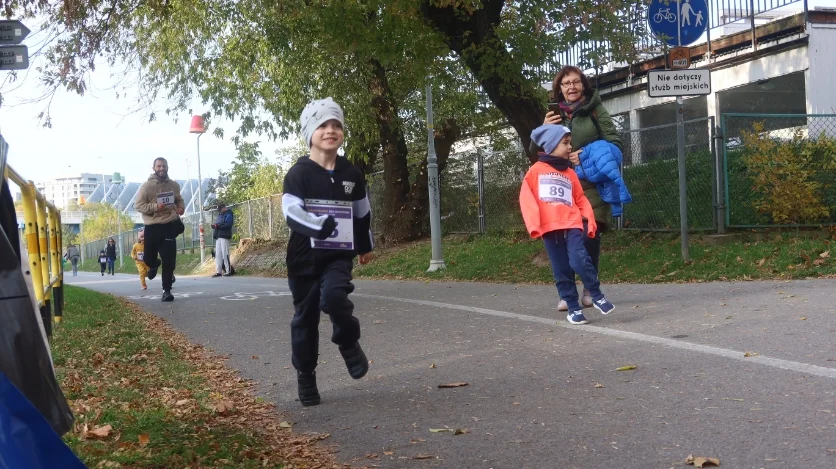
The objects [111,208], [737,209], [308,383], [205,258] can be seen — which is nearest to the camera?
[308,383]

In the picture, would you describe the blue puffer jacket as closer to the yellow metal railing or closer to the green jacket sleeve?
the green jacket sleeve

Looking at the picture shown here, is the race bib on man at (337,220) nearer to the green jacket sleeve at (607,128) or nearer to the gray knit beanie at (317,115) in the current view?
the gray knit beanie at (317,115)

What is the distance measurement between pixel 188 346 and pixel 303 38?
11241 millimetres

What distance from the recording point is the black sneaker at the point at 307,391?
551 cm

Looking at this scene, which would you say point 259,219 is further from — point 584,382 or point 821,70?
point 584,382

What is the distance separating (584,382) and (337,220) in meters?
1.62

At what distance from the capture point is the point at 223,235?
2617 cm

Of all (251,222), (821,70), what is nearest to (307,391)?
(821,70)

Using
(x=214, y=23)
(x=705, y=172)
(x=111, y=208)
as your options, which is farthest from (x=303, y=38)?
(x=111, y=208)

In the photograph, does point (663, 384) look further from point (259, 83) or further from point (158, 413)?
point (259, 83)

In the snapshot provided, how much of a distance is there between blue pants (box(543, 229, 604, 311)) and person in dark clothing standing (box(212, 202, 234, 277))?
18.8 metres

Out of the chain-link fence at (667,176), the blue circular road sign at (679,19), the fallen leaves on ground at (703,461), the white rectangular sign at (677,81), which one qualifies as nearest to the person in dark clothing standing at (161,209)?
the white rectangular sign at (677,81)

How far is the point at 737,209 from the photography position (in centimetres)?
1393

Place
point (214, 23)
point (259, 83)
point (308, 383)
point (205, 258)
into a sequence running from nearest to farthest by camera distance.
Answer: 1. point (308, 383)
2. point (214, 23)
3. point (259, 83)
4. point (205, 258)
